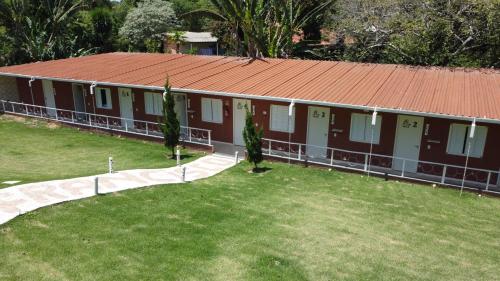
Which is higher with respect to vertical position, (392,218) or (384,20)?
(384,20)

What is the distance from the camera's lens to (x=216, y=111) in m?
20.1

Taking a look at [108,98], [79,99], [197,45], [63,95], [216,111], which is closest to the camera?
[216,111]

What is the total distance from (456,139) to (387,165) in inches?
108

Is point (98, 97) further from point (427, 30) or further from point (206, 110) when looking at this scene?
point (427, 30)

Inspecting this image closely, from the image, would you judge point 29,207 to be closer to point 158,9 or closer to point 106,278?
point 106,278

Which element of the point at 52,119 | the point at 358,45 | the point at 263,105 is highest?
the point at 358,45

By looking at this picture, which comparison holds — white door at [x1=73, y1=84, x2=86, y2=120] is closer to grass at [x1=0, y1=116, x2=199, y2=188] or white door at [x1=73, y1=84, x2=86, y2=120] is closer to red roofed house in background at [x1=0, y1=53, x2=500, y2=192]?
red roofed house in background at [x1=0, y1=53, x2=500, y2=192]

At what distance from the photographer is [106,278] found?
311 inches

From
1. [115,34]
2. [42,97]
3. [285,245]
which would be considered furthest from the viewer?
[115,34]

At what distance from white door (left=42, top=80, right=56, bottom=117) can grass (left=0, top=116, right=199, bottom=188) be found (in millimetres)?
1317

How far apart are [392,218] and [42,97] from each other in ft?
76.8

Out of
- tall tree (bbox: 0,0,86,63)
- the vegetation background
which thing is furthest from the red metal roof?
tall tree (bbox: 0,0,86,63)

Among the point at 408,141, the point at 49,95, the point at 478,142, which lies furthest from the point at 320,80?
the point at 49,95

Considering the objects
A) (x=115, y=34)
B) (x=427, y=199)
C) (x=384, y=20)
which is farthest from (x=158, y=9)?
(x=427, y=199)
